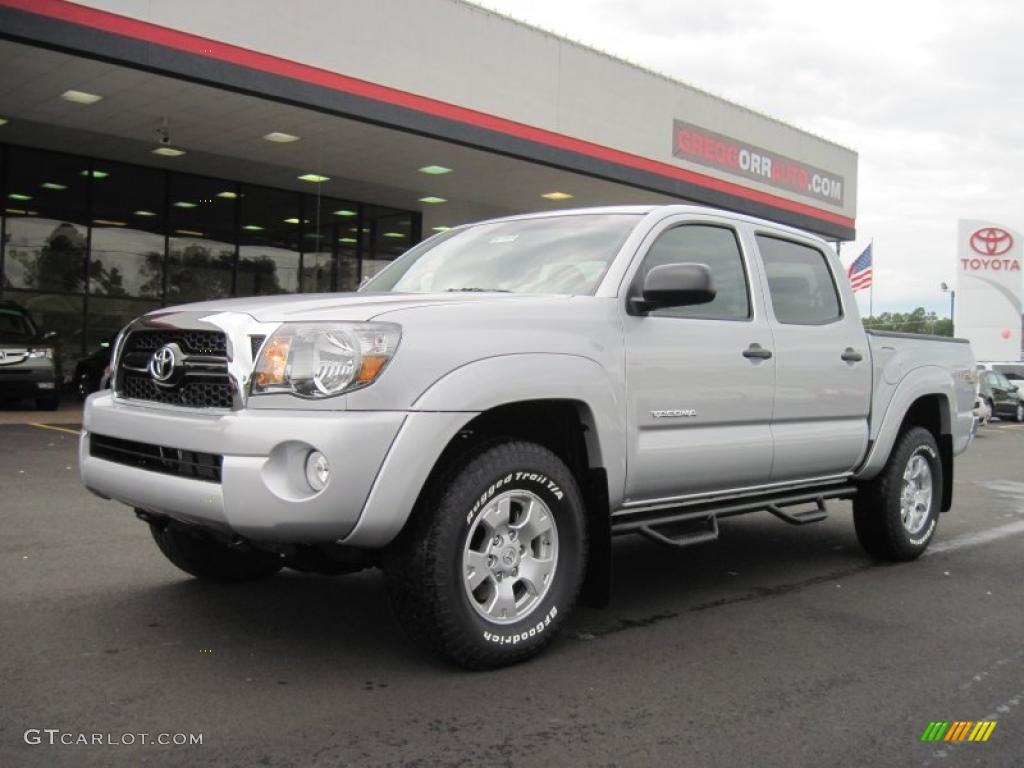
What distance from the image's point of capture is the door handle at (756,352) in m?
4.84

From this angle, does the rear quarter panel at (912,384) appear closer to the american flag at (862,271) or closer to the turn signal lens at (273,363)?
the turn signal lens at (273,363)

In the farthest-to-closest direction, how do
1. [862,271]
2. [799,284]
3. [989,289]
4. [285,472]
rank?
[989,289]
[862,271]
[799,284]
[285,472]

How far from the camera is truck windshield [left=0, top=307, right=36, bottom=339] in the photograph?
14.5m

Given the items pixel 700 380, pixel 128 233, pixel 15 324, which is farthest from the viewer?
pixel 128 233

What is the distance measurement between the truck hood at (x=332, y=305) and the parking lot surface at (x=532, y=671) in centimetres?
136

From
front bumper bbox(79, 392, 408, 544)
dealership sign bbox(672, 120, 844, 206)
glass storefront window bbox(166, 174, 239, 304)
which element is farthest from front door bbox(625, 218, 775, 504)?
glass storefront window bbox(166, 174, 239, 304)

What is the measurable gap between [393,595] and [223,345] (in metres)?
1.13

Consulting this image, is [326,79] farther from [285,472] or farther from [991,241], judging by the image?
[991,241]

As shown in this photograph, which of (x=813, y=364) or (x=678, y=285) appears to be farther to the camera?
(x=813, y=364)

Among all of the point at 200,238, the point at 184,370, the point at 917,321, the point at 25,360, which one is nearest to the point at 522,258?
the point at 184,370

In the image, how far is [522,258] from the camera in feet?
15.6

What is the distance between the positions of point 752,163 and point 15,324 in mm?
15335

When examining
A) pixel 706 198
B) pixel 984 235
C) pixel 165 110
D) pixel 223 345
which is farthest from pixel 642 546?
pixel 984 235

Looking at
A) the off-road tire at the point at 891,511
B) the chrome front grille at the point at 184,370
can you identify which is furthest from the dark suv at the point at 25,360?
the off-road tire at the point at 891,511
